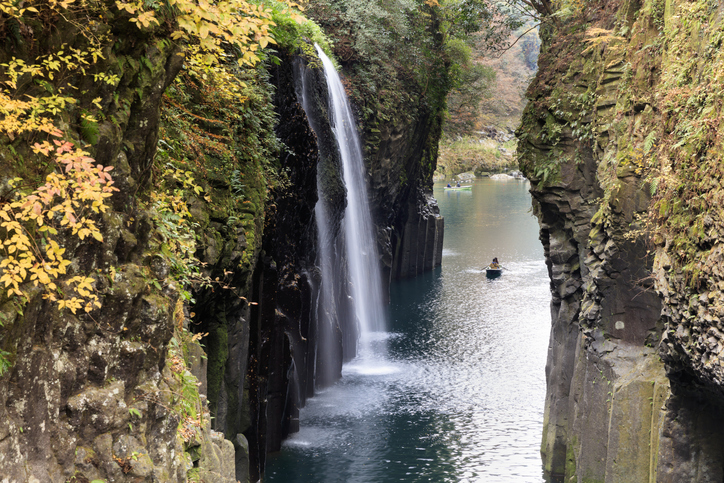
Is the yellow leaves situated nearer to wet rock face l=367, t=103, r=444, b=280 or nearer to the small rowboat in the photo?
wet rock face l=367, t=103, r=444, b=280

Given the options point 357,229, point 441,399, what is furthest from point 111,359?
point 357,229

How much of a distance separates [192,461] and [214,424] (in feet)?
15.1

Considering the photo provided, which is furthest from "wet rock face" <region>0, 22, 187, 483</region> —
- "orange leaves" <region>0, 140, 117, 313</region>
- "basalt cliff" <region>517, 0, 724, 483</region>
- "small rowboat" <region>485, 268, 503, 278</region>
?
"small rowboat" <region>485, 268, 503, 278</region>

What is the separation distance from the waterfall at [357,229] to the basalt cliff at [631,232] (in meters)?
7.85

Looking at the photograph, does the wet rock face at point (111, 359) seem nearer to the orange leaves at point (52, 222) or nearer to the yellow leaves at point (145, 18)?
the orange leaves at point (52, 222)

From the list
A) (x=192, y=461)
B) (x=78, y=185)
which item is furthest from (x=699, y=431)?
(x=78, y=185)

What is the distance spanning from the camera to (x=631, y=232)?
42.8 ft

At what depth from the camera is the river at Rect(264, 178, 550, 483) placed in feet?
56.9

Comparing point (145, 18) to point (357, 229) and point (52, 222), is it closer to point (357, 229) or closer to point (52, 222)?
point (52, 222)

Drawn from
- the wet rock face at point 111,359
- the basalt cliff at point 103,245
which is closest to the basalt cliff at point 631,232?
the basalt cliff at point 103,245

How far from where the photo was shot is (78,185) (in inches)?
203

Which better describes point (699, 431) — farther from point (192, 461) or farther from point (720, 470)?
point (192, 461)

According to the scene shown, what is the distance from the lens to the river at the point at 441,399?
1733cm

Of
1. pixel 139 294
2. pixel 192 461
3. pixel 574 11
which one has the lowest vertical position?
pixel 192 461
